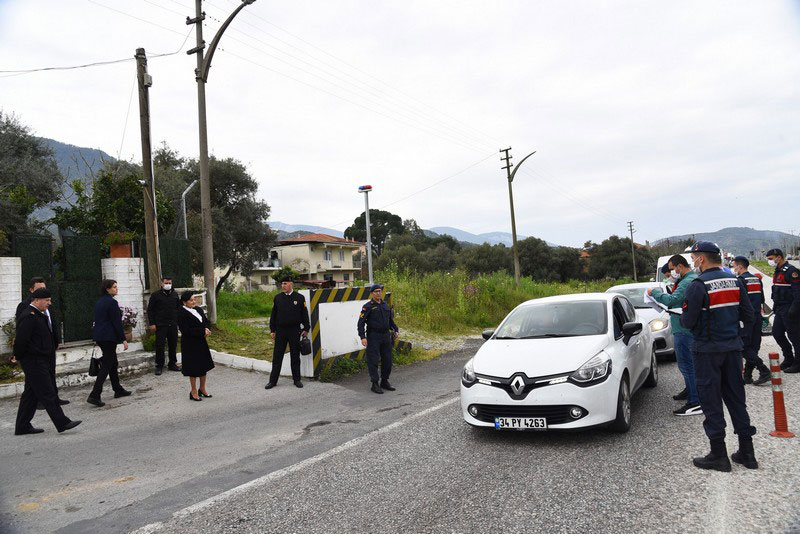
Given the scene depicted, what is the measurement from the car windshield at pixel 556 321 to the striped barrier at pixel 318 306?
12.5ft

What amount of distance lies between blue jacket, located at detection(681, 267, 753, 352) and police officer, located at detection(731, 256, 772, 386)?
2577 millimetres

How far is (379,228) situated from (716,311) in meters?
89.5

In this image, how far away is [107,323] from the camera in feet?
27.4

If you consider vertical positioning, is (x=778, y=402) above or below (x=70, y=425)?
Answer: above

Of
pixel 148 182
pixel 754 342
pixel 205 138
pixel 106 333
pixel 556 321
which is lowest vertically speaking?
pixel 754 342

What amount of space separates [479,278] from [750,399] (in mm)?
17461

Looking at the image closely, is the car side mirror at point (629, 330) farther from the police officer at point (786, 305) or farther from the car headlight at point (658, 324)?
the car headlight at point (658, 324)

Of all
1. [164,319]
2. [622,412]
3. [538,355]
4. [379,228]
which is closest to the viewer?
[622,412]

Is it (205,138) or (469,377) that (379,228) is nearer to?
(205,138)

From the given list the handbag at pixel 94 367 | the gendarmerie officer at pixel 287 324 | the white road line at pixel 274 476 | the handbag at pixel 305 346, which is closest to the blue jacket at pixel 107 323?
the handbag at pixel 94 367

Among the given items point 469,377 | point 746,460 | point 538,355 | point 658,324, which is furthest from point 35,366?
point 658,324

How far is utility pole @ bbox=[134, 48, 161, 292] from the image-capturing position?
11711 mm

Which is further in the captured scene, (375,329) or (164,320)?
(164,320)

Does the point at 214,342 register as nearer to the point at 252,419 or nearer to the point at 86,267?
the point at 86,267
